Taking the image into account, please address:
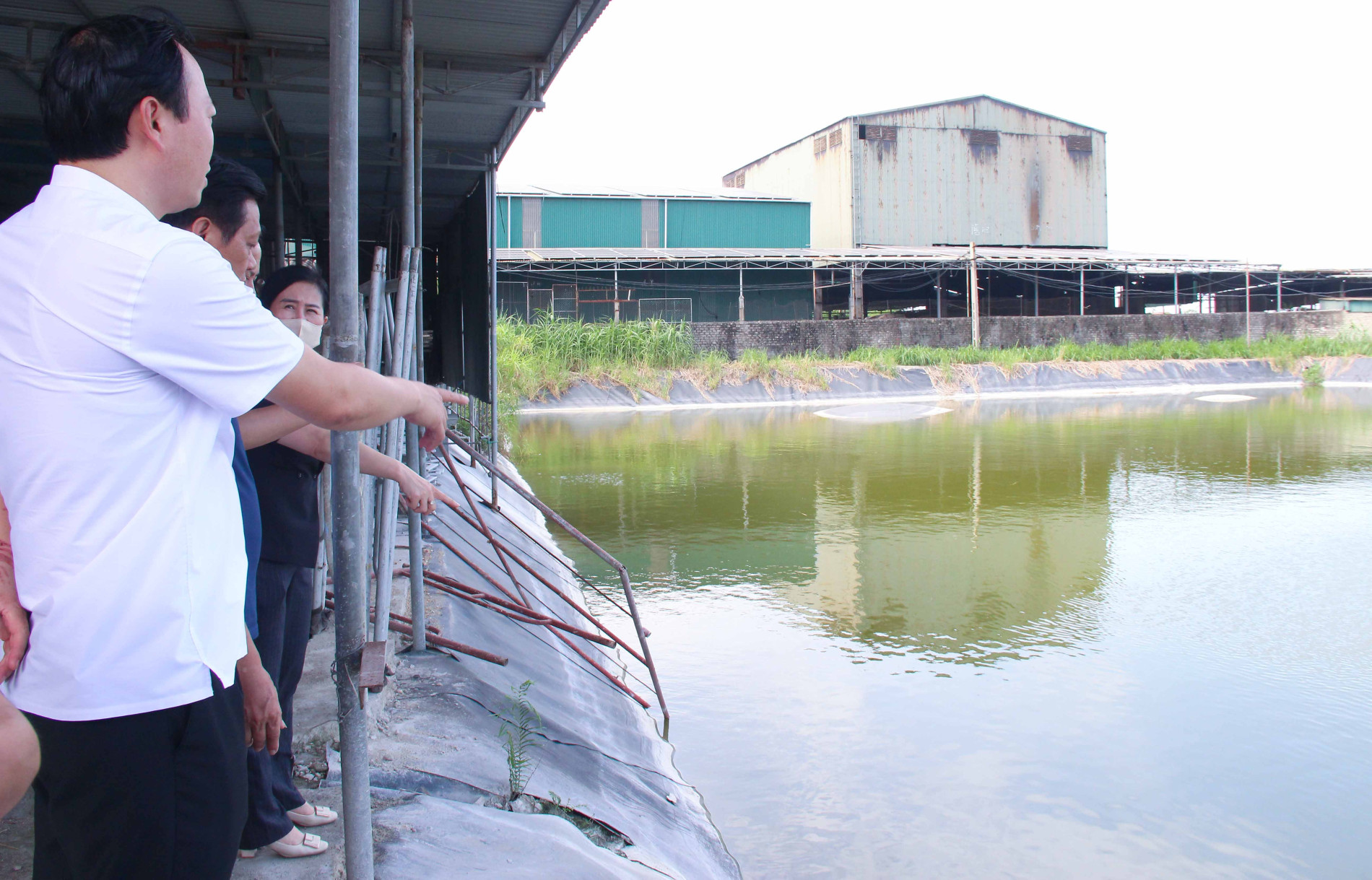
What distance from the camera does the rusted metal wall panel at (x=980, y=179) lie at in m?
30.3

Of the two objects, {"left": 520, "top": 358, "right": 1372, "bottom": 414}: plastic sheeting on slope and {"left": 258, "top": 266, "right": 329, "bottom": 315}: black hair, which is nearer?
{"left": 258, "top": 266, "right": 329, "bottom": 315}: black hair

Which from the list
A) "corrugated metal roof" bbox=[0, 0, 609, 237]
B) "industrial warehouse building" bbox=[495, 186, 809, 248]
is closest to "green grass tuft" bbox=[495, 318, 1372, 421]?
"industrial warehouse building" bbox=[495, 186, 809, 248]

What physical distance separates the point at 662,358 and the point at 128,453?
20.1m

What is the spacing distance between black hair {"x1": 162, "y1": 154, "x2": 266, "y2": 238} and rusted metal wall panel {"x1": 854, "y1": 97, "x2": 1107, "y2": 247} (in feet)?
94.5

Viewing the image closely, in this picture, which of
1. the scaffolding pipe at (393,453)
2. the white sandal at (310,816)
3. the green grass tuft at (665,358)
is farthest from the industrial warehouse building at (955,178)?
the white sandal at (310,816)

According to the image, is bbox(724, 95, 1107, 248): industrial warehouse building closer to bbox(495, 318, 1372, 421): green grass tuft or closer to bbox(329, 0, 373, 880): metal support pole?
bbox(495, 318, 1372, 421): green grass tuft

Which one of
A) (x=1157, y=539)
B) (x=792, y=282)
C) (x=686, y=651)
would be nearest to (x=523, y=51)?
(x=686, y=651)

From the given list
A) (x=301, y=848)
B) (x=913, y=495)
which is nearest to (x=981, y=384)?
(x=913, y=495)

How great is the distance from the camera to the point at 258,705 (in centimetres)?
157

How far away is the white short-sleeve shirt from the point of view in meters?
1.12

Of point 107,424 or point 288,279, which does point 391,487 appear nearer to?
point 288,279

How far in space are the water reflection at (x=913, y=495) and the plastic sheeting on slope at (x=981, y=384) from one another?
7.56ft

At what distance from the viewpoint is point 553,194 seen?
2578 cm

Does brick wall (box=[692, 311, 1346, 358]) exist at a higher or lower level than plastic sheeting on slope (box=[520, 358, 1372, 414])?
higher
